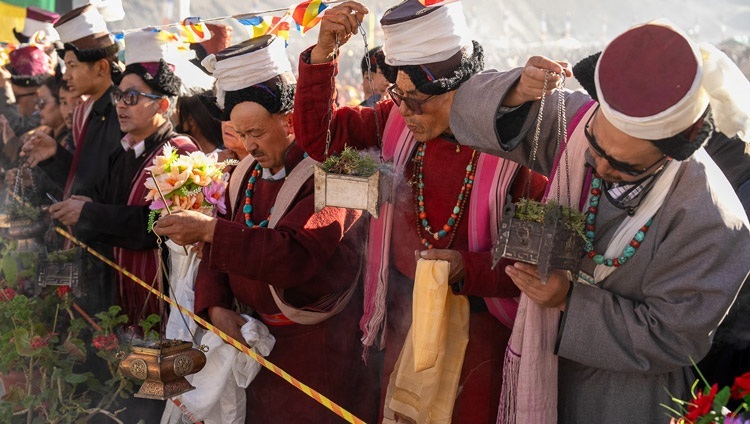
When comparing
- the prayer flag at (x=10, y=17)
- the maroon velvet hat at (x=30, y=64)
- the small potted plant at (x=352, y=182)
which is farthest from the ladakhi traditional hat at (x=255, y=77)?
the prayer flag at (x=10, y=17)

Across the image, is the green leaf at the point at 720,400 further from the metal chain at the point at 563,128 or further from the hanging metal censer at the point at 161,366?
the hanging metal censer at the point at 161,366

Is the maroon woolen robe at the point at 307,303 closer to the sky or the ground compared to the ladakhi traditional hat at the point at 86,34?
closer to the ground

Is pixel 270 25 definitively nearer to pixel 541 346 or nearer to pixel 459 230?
pixel 459 230

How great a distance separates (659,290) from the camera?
266 cm

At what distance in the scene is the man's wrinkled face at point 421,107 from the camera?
3293mm

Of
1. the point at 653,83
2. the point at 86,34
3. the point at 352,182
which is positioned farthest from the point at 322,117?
the point at 86,34

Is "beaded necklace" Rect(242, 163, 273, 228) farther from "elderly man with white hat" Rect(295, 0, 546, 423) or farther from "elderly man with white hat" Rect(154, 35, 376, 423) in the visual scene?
"elderly man with white hat" Rect(295, 0, 546, 423)

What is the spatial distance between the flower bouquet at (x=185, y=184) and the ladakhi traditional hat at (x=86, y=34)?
2.36 m

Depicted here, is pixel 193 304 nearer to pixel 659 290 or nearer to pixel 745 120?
pixel 659 290

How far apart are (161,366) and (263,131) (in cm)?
121

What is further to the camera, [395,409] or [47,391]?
[47,391]

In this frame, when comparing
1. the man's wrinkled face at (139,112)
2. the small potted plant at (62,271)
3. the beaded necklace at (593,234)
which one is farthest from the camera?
the man's wrinkled face at (139,112)

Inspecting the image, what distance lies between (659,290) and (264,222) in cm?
195

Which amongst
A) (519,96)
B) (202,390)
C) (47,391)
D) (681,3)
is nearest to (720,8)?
(681,3)
